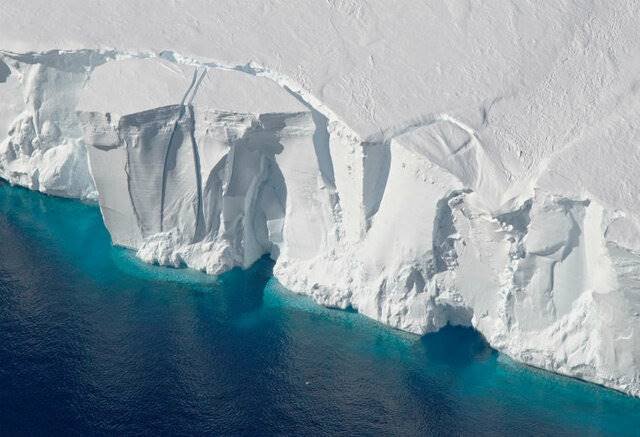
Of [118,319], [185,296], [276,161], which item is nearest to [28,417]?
[118,319]

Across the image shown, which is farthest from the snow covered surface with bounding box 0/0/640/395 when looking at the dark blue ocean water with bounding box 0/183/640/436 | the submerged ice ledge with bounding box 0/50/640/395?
the dark blue ocean water with bounding box 0/183/640/436

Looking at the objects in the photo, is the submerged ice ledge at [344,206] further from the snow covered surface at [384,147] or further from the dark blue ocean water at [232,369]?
the dark blue ocean water at [232,369]

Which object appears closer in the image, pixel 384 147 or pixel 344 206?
pixel 384 147

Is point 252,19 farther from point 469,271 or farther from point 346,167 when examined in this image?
point 469,271

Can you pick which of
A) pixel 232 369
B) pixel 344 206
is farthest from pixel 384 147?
pixel 232 369

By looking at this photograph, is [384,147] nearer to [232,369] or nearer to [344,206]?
[344,206]

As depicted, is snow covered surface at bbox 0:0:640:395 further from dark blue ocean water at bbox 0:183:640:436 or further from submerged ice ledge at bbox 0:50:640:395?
dark blue ocean water at bbox 0:183:640:436
